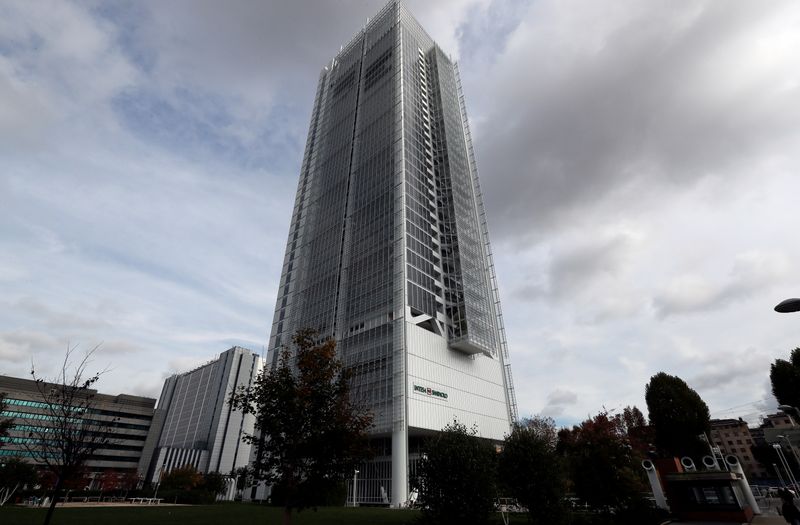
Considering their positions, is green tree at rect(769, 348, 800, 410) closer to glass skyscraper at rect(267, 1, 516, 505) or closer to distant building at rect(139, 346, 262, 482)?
glass skyscraper at rect(267, 1, 516, 505)

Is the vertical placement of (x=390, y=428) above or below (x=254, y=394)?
above

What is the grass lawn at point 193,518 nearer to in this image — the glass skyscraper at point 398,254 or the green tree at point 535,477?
the green tree at point 535,477

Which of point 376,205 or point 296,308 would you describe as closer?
point 376,205

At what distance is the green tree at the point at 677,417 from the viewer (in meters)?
51.0

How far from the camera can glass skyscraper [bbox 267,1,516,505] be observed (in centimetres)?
5528

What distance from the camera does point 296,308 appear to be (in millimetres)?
75438

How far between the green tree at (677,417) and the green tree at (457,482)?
41.8m

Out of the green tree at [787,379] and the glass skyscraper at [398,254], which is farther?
the glass skyscraper at [398,254]

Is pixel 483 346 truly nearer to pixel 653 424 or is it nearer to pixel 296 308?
pixel 653 424

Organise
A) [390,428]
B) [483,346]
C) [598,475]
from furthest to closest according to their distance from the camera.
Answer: [483,346] → [390,428] → [598,475]

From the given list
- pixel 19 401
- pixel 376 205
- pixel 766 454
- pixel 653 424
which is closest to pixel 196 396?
pixel 19 401

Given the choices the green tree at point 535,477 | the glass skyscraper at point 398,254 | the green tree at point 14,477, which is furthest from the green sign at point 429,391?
the green tree at point 14,477

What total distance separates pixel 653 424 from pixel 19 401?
493ft

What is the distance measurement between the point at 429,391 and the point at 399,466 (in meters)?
10.2
